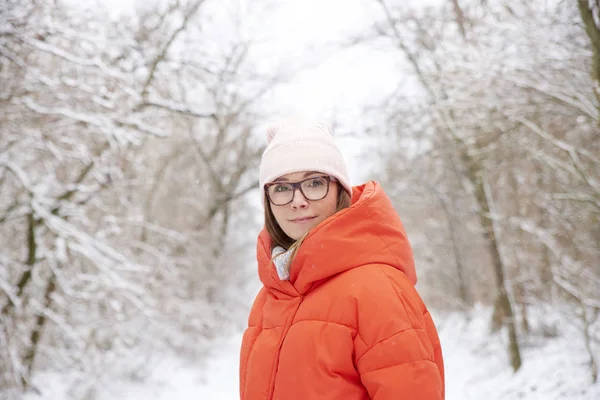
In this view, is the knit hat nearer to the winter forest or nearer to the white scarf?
the white scarf

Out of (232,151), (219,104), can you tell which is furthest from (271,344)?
(232,151)

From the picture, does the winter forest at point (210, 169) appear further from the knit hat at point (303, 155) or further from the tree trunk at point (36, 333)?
the knit hat at point (303, 155)

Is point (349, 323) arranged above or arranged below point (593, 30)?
below

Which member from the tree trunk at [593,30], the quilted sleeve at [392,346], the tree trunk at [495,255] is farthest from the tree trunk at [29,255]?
the tree trunk at [495,255]

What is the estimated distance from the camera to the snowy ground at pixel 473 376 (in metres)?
5.74

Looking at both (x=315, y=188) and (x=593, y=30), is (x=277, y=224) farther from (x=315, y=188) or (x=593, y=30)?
(x=593, y=30)

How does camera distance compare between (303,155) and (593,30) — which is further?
(593,30)

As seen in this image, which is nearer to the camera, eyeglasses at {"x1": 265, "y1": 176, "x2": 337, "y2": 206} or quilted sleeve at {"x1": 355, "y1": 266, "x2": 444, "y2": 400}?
quilted sleeve at {"x1": 355, "y1": 266, "x2": 444, "y2": 400}

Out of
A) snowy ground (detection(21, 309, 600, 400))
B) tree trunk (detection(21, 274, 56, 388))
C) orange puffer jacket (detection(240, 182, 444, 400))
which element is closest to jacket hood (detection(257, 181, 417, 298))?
orange puffer jacket (detection(240, 182, 444, 400))

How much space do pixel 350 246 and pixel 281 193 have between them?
1.09ft

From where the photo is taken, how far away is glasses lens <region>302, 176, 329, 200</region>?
153cm

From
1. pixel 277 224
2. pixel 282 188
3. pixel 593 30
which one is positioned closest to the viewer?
pixel 282 188

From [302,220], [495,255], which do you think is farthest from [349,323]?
[495,255]

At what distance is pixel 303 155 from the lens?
Answer: 61.1 inches
